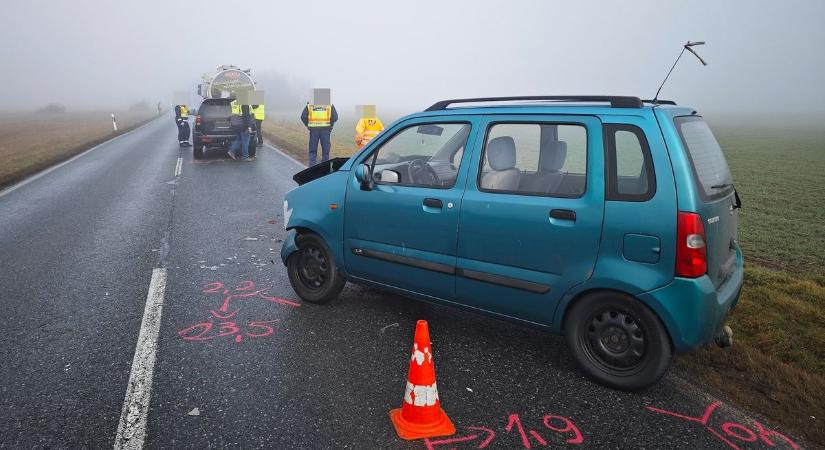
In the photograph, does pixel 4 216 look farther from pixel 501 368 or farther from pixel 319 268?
pixel 501 368

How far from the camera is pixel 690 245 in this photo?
3055mm

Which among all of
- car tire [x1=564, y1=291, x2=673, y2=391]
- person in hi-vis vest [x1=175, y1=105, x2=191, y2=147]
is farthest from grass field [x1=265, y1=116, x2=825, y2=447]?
person in hi-vis vest [x1=175, y1=105, x2=191, y2=147]

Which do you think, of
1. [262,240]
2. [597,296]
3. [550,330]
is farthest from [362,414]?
[262,240]

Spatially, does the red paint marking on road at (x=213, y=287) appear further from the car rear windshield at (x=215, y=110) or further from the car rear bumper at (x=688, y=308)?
the car rear windshield at (x=215, y=110)

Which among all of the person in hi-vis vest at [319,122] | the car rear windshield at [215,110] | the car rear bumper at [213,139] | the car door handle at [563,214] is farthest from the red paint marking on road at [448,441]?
the car rear windshield at [215,110]

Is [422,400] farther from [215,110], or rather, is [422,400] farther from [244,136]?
[215,110]

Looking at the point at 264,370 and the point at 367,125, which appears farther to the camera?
the point at 367,125

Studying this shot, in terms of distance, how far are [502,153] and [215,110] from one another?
1514 cm

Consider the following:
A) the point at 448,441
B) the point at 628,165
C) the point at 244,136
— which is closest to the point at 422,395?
the point at 448,441

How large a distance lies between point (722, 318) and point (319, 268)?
3190mm

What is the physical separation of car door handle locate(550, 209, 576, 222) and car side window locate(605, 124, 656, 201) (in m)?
0.24

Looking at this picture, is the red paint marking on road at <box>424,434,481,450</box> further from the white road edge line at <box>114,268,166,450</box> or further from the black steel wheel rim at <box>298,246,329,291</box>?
the black steel wheel rim at <box>298,246,329,291</box>

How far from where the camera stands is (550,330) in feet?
11.9

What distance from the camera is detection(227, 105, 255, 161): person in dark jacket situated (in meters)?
16.9
